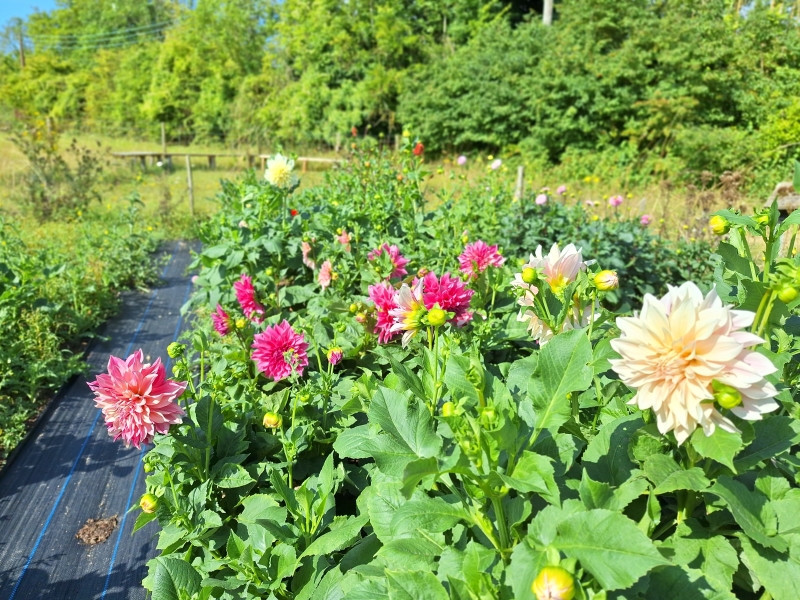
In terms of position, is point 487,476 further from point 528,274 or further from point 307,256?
point 307,256

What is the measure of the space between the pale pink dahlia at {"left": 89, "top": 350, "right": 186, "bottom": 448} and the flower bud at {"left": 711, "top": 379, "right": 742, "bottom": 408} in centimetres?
96

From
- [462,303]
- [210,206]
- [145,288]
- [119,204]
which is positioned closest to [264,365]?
[462,303]

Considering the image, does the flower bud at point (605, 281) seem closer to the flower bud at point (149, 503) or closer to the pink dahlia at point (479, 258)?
the pink dahlia at point (479, 258)

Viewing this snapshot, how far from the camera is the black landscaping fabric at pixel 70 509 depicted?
1.93 m

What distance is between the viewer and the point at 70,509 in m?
2.31

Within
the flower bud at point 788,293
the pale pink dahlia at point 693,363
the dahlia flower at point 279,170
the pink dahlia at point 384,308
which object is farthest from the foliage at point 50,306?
the flower bud at point 788,293

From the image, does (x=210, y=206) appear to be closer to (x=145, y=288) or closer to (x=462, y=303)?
(x=145, y=288)

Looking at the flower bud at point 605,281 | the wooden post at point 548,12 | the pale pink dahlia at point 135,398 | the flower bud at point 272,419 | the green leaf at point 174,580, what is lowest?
the green leaf at point 174,580

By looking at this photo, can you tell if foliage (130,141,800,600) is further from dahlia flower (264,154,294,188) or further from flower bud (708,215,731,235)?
dahlia flower (264,154,294,188)

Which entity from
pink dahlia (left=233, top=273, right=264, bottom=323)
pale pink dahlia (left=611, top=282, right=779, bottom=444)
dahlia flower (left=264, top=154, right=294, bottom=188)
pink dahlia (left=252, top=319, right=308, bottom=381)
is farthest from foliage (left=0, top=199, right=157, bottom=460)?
pale pink dahlia (left=611, top=282, right=779, bottom=444)

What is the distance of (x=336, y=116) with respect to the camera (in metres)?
14.5

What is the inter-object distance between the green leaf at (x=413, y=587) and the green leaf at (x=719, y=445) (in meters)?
0.37

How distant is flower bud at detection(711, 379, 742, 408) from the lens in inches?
25.3

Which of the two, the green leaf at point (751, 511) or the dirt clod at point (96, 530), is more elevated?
the green leaf at point (751, 511)
